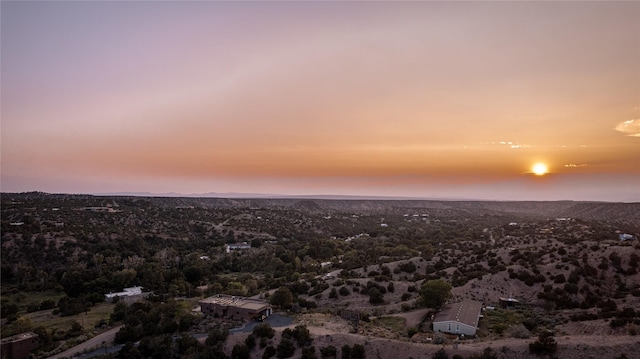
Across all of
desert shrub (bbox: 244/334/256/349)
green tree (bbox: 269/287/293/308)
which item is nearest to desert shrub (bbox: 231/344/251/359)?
desert shrub (bbox: 244/334/256/349)

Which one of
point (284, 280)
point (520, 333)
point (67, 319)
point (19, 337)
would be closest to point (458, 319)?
point (520, 333)

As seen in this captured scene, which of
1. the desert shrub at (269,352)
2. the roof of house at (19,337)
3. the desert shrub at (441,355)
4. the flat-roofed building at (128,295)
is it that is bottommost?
the flat-roofed building at (128,295)

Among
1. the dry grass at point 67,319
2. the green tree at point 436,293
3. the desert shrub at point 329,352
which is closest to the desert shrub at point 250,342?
the desert shrub at point 329,352

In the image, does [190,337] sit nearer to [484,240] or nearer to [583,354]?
[583,354]

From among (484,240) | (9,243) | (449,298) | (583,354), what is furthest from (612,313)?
(9,243)

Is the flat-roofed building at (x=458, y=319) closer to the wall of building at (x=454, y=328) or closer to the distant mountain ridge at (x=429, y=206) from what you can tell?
the wall of building at (x=454, y=328)

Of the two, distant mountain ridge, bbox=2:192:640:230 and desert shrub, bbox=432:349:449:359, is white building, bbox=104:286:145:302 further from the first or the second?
distant mountain ridge, bbox=2:192:640:230
